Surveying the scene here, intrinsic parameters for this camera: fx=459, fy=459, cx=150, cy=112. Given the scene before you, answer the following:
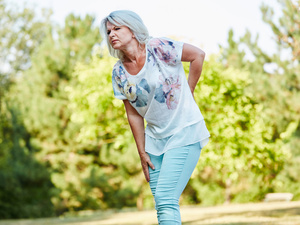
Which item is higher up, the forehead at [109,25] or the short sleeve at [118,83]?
the forehead at [109,25]

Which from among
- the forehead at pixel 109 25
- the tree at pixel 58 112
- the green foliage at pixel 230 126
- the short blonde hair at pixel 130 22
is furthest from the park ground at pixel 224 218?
the tree at pixel 58 112

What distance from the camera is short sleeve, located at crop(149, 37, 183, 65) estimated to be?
272cm

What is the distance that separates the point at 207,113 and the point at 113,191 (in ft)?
34.8

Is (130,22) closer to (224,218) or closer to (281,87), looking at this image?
(224,218)

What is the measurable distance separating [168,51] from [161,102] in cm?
31

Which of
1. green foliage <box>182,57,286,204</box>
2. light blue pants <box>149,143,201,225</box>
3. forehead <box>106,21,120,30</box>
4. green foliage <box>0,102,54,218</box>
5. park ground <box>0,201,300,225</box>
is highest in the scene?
forehead <box>106,21,120,30</box>

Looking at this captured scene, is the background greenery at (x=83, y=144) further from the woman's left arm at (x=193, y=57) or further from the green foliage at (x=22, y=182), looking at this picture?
the woman's left arm at (x=193, y=57)

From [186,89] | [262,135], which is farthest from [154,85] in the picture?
[262,135]

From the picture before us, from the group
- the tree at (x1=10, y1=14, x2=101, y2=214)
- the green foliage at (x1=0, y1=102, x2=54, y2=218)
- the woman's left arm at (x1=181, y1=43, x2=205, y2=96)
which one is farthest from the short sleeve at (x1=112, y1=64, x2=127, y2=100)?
the green foliage at (x1=0, y1=102, x2=54, y2=218)

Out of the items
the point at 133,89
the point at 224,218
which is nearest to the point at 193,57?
the point at 133,89

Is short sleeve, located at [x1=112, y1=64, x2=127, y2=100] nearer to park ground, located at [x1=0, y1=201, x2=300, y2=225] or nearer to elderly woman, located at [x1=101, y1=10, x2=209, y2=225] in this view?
elderly woman, located at [x1=101, y1=10, x2=209, y2=225]

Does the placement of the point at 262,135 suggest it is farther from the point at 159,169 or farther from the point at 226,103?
the point at 159,169

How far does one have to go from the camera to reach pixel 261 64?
20234 millimetres

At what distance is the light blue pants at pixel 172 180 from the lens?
261 centimetres
